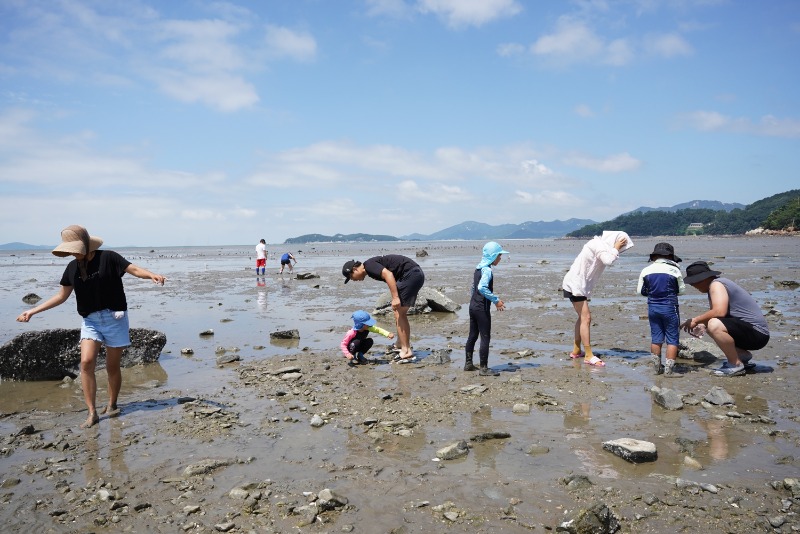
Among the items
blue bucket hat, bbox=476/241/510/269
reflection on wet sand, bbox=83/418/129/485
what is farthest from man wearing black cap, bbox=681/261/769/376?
reflection on wet sand, bbox=83/418/129/485

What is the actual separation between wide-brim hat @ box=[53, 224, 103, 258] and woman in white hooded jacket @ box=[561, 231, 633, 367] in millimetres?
7312

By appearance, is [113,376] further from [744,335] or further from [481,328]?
[744,335]

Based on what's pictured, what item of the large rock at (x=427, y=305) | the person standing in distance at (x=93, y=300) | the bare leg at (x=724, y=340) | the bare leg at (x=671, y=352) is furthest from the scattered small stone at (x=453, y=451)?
the large rock at (x=427, y=305)

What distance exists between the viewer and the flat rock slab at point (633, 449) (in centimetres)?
452

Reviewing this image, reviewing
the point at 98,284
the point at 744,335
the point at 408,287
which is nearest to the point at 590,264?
the point at 744,335

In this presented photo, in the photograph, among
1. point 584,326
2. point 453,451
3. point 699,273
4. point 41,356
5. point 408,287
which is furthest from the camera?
point 408,287

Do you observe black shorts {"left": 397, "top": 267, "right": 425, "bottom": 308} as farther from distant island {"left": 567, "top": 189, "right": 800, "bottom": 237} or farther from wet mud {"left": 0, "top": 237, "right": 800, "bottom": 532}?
distant island {"left": 567, "top": 189, "right": 800, "bottom": 237}

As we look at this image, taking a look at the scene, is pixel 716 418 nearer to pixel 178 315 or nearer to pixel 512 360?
pixel 512 360

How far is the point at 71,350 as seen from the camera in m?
8.43

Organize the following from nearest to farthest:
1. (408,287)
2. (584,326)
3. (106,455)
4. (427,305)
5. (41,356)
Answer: (106,455) < (41,356) < (584,326) < (408,287) < (427,305)

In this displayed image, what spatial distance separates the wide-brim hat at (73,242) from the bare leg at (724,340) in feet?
29.4

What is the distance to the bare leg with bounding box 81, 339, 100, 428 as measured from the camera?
6.06 m

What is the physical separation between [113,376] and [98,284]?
125 centimetres

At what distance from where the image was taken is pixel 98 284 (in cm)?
616
